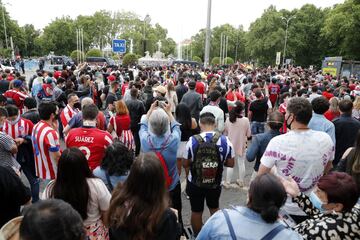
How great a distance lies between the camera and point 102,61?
41.7 meters

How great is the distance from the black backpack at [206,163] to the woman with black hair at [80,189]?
130 cm

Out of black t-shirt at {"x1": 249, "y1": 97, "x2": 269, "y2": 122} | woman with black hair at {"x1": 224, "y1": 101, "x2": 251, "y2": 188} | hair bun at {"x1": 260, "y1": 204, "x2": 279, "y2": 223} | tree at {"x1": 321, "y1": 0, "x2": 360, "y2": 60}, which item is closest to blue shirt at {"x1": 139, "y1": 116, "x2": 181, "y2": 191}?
hair bun at {"x1": 260, "y1": 204, "x2": 279, "y2": 223}

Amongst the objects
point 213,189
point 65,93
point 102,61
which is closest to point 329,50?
point 102,61

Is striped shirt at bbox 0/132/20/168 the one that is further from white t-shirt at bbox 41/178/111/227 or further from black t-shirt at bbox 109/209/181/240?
black t-shirt at bbox 109/209/181/240

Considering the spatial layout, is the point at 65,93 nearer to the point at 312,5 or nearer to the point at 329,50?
the point at 329,50

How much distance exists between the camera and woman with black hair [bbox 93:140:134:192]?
3262 mm

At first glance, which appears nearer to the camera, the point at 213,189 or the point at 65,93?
the point at 213,189

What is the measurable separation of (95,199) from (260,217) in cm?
155

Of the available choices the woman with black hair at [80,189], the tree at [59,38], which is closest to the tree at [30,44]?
the tree at [59,38]

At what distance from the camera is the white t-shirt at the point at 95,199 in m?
2.91

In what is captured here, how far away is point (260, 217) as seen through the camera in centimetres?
205

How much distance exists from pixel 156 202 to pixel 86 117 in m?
2.21

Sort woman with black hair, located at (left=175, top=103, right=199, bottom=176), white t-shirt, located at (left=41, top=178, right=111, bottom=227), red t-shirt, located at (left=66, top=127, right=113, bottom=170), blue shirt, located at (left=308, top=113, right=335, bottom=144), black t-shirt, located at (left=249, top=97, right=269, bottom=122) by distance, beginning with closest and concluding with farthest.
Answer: white t-shirt, located at (left=41, top=178, right=111, bottom=227)
red t-shirt, located at (left=66, top=127, right=113, bottom=170)
blue shirt, located at (left=308, top=113, right=335, bottom=144)
woman with black hair, located at (left=175, top=103, right=199, bottom=176)
black t-shirt, located at (left=249, top=97, right=269, bottom=122)

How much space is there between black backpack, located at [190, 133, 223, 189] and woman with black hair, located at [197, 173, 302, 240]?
1.75 meters
